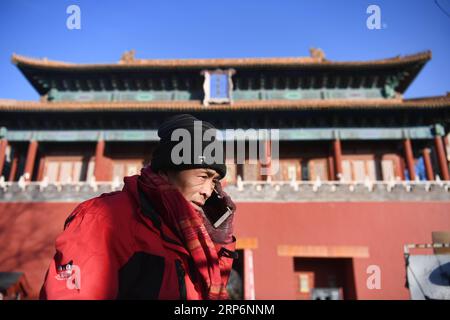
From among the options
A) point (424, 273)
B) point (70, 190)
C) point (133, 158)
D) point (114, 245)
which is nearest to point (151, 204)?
point (114, 245)

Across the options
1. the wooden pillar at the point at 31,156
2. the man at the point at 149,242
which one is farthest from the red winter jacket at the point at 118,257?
the wooden pillar at the point at 31,156

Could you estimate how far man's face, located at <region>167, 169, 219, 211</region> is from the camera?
135 cm

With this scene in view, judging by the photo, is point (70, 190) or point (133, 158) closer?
point (70, 190)

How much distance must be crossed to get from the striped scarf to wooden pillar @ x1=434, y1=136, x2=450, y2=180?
12.1 m

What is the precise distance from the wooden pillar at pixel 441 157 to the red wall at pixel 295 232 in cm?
222

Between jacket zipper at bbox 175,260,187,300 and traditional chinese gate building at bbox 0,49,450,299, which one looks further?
traditional chinese gate building at bbox 0,49,450,299

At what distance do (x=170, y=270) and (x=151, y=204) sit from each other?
26cm

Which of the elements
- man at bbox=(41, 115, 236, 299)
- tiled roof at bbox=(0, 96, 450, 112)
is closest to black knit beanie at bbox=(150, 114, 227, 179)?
man at bbox=(41, 115, 236, 299)

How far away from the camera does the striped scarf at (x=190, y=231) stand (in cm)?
113

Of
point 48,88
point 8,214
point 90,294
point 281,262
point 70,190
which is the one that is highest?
point 48,88

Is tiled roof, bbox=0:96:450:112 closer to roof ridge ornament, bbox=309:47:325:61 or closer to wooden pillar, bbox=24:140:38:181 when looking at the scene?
wooden pillar, bbox=24:140:38:181

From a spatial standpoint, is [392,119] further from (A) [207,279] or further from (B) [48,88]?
(B) [48,88]

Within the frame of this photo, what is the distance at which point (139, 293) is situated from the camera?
966 millimetres

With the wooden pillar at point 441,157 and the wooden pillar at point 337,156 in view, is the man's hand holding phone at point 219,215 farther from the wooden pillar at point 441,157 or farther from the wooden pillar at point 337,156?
the wooden pillar at point 441,157
